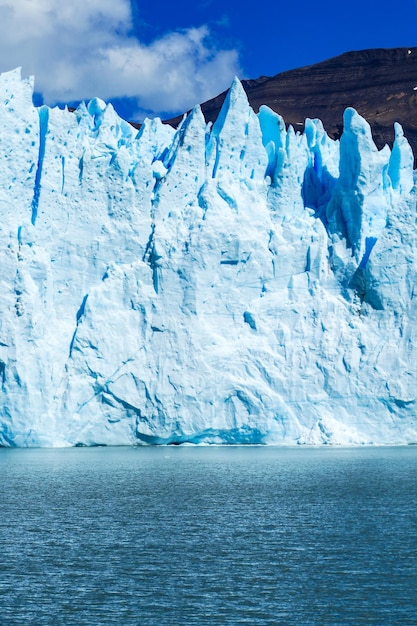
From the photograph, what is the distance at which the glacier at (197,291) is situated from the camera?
29.6 m

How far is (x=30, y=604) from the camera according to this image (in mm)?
10312

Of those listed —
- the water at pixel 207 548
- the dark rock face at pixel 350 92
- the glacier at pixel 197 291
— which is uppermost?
the dark rock face at pixel 350 92

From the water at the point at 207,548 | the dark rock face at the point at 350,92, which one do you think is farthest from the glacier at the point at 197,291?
the dark rock face at the point at 350,92

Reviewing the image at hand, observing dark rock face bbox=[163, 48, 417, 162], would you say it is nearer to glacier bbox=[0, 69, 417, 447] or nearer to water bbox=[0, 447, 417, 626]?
glacier bbox=[0, 69, 417, 447]

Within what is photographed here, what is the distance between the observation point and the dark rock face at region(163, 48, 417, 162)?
5131 cm

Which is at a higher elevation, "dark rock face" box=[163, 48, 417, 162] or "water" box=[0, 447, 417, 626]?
"dark rock face" box=[163, 48, 417, 162]

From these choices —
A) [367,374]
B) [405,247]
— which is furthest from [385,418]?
[405,247]

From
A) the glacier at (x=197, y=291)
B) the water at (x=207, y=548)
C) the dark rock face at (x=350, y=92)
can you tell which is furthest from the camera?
the dark rock face at (x=350, y=92)

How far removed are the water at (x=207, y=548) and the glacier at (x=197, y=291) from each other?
5.59m

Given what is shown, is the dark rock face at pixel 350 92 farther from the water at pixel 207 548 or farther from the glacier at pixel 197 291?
the water at pixel 207 548

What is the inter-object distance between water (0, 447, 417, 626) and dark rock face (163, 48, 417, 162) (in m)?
31.1

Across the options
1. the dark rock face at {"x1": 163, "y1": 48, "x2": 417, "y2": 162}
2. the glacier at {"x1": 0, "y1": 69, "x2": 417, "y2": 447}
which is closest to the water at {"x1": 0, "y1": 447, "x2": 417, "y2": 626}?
the glacier at {"x1": 0, "y1": 69, "x2": 417, "y2": 447}

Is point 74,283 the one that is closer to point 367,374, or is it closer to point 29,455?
point 29,455

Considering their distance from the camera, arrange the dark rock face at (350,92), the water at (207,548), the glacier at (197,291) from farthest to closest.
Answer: the dark rock face at (350,92), the glacier at (197,291), the water at (207,548)
